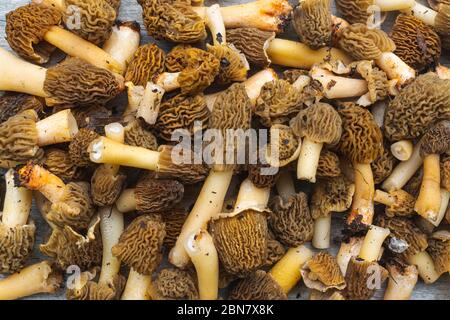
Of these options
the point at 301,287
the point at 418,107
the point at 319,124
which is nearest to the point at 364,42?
the point at 418,107

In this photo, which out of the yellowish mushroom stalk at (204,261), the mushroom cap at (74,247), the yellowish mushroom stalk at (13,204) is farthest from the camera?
the yellowish mushroom stalk at (13,204)

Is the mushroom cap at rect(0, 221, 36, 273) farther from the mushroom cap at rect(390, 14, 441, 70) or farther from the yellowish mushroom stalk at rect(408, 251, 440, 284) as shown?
the mushroom cap at rect(390, 14, 441, 70)

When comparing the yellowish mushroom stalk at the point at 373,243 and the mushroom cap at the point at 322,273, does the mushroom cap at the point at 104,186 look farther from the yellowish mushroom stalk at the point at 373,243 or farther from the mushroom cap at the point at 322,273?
the yellowish mushroom stalk at the point at 373,243

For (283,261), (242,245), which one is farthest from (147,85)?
(283,261)

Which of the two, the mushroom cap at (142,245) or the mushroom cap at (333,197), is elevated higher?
the mushroom cap at (333,197)

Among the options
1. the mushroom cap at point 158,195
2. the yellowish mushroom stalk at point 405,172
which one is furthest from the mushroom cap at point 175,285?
the yellowish mushroom stalk at point 405,172

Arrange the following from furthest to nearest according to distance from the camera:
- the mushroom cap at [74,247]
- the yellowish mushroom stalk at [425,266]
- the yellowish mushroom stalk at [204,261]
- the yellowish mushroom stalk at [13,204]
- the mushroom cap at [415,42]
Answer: the mushroom cap at [415,42] → the yellowish mushroom stalk at [425,266] → the yellowish mushroom stalk at [13,204] → the mushroom cap at [74,247] → the yellowish mushroom stalk at [204,261]

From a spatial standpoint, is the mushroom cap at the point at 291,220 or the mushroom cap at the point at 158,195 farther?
the mushroom cap at the point at 291,220

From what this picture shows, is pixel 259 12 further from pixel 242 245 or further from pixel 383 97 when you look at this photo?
pixel 242 245
